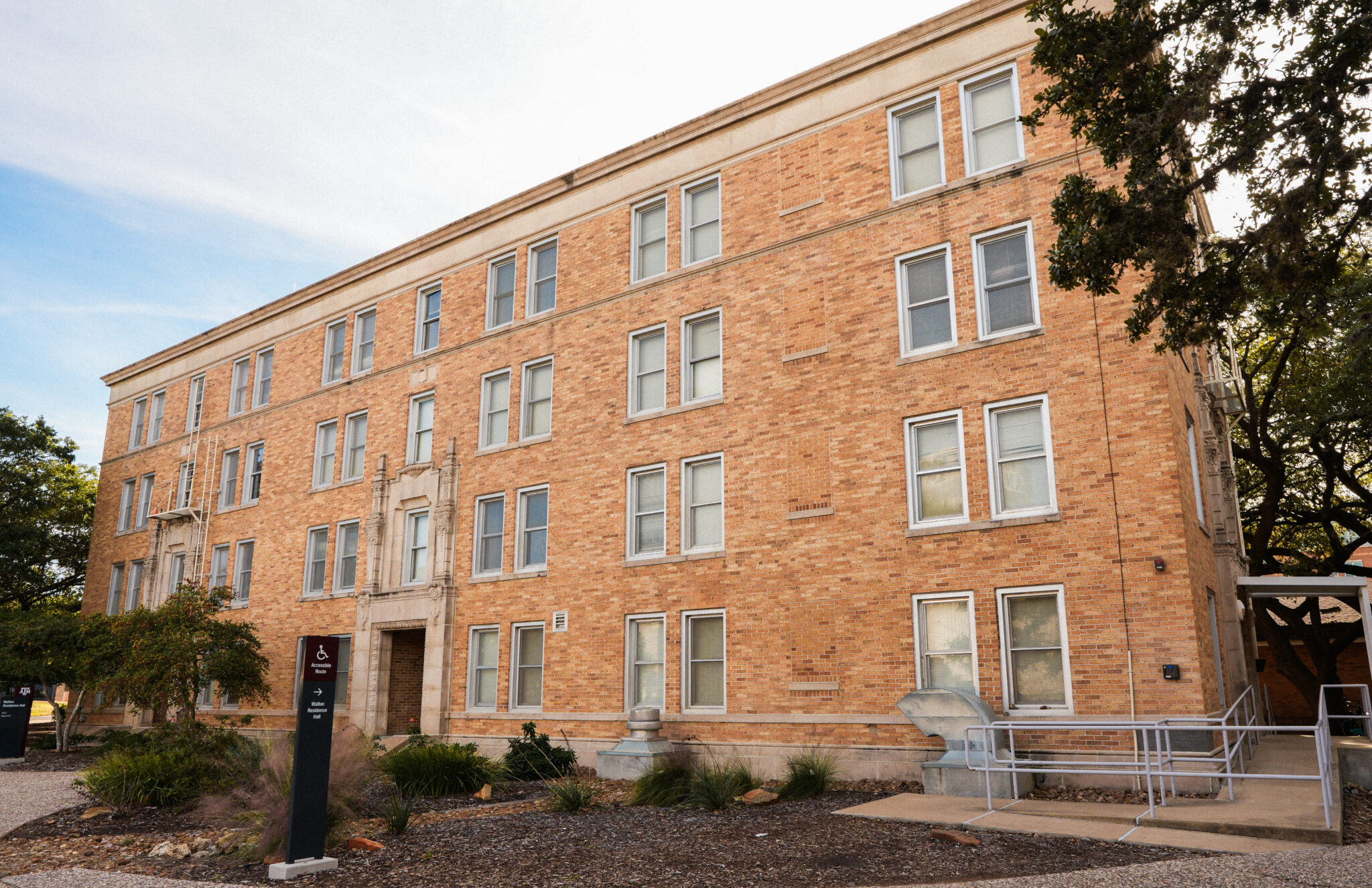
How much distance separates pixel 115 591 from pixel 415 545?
15619mm

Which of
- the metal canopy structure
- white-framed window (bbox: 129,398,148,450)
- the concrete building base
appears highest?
white-framed window (bbox: 129,398,148,450)

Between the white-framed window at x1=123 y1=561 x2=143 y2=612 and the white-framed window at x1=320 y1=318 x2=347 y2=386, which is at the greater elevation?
the white-framed window at x1=320 y1=318 x2=347 y2=386

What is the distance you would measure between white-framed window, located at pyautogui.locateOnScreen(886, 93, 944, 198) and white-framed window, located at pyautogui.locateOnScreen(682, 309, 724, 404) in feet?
14.2

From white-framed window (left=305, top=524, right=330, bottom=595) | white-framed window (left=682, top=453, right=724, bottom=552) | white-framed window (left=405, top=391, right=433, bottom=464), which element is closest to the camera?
white-framed window (left=682, top=453, right=724, bottom=552)

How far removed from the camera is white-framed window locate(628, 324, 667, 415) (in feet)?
65.6

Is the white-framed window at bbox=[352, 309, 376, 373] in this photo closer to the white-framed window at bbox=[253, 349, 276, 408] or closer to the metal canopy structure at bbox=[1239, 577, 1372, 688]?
the white-framed window at bbox=[253, 349, 276, 408]

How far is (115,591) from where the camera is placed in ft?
106

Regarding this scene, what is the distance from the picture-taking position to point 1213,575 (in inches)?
656

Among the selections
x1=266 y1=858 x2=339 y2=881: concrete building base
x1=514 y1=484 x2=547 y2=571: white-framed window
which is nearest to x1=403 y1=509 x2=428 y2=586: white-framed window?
x1=514 y1=484 x2=547 y2=571: white-framed window

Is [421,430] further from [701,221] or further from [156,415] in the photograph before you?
[156,415]

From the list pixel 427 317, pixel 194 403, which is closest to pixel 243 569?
pixel 194 403

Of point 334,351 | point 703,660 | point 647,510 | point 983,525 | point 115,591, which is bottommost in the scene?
point 703,660

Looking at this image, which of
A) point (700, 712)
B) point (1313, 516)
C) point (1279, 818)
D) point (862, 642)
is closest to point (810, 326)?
point (862, 642)

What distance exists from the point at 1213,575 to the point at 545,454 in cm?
1315
